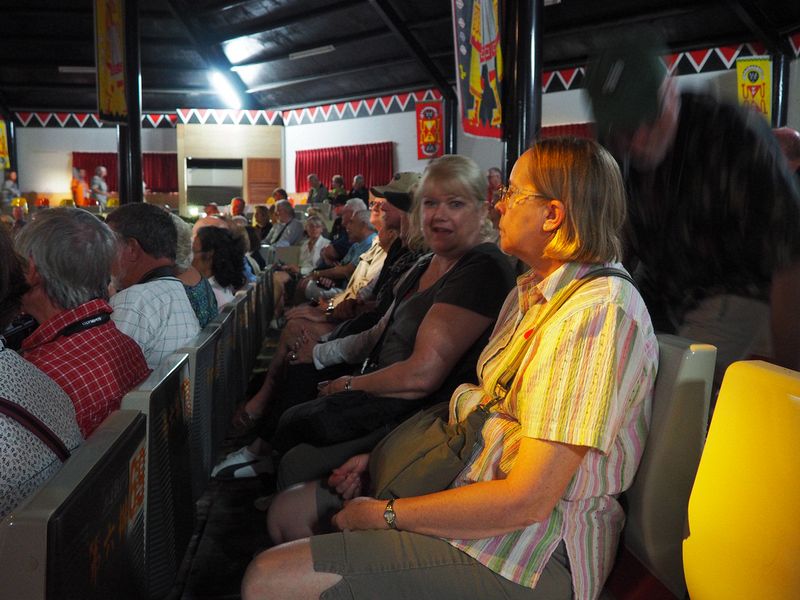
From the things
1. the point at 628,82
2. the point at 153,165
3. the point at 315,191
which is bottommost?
the point at 628,82

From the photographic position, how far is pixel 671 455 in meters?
1.20

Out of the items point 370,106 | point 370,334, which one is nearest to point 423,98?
point 370,106

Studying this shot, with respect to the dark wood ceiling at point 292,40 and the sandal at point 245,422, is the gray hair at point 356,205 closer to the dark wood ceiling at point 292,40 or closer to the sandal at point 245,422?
the sandal at point 245,422

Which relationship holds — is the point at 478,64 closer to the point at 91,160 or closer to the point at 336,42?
the point at 336,42

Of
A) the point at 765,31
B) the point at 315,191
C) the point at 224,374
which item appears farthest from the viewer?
the point at 315,191

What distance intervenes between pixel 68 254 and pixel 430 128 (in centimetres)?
1264

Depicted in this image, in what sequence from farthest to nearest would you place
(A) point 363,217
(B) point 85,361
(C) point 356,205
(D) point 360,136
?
(D) point 360,136 < (C) point 356,205 < (A) point 363,217 < (B) point 85,361

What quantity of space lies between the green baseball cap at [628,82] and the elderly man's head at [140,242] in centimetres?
163

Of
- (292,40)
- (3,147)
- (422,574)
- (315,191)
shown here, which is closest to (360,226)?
(422,574)

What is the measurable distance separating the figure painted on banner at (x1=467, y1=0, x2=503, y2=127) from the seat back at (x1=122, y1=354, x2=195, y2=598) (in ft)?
12.8

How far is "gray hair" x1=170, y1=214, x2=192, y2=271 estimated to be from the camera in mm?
2812

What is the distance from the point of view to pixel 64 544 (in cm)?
94

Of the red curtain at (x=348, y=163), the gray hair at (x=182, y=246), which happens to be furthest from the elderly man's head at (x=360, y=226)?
the red curtain at (x=348, y=163)

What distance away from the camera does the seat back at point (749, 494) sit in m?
0.90
